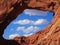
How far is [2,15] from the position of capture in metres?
24.8

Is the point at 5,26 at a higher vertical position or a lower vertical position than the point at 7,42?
higher

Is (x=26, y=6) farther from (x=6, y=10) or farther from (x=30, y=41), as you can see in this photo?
(x=30, y=41)

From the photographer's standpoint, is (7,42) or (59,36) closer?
(59,36)

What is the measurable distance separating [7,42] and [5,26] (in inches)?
77.7

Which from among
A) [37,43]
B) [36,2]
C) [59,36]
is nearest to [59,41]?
[59,36]

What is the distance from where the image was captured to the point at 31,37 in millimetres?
27828

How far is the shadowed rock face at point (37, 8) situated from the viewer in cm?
2434

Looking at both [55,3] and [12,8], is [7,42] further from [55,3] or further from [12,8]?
[55,3]

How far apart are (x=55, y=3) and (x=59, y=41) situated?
4808mm

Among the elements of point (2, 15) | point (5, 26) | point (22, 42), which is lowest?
point (22, 42)

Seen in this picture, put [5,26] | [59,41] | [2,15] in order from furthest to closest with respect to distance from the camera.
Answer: [5,26]
[2,15]
[59,41]

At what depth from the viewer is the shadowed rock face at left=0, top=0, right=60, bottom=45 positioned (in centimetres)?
2434

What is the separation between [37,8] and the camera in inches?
1030

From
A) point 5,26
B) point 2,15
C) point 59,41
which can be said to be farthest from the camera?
point 5,26
